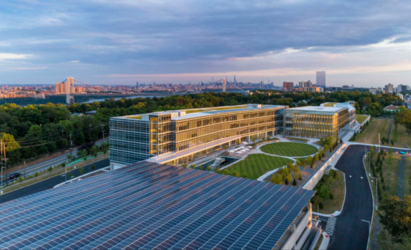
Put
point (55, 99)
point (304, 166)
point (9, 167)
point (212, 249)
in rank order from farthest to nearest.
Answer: point (55, 99) < point (9, 167) < point (304, 166) < point (212, 249)

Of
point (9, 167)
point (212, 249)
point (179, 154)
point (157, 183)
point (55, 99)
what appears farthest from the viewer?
point (55, 99)

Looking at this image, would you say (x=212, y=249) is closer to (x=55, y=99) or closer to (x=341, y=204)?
(x=341, y=204)

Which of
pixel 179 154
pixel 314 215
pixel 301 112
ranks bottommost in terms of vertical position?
pixel 314 215

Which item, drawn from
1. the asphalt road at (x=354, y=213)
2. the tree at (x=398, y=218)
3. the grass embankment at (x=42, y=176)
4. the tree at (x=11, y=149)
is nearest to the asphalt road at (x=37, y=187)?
the grass embankment at (x=42, y=176)

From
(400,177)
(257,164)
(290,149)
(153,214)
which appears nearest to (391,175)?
(400,177)

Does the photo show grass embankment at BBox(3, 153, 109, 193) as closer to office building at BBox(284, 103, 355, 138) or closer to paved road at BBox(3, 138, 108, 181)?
paved road at BBox(3, 138, 108, 181)

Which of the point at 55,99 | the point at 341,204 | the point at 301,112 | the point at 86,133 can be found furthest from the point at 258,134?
the point at 55,99

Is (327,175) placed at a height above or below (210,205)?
below
